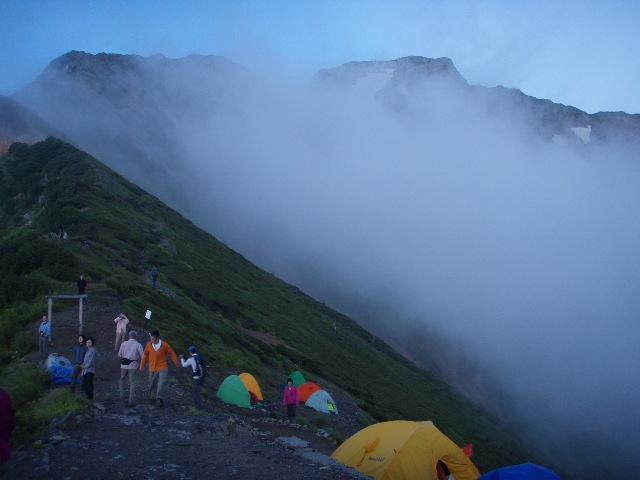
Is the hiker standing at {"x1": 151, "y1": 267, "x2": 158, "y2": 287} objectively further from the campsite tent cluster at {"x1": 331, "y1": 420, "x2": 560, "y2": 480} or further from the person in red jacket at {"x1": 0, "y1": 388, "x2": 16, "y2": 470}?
the person in red jacket at {"x1": 0, "y1": 388, "x2": 16, "y2": 470}

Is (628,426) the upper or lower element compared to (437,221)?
lower

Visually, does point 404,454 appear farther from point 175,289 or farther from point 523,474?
point 175,289

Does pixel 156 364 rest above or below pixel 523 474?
below

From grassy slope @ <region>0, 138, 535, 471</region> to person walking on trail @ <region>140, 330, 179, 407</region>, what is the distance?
421 centimetres

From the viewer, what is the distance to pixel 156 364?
1448 centimetres

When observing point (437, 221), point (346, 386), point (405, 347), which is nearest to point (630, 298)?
point (437, 221)

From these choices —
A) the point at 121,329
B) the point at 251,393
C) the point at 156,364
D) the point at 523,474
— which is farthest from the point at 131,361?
the point at 523,474

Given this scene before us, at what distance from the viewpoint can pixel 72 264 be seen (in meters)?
29.1

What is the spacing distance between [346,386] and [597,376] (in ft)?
279

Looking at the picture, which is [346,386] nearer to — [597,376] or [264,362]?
[264,362]

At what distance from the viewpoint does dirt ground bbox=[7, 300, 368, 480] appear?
31.7 ft

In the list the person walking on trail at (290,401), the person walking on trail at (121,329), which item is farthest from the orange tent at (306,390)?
the person walking on trail at (121,329)

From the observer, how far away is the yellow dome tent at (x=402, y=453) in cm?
1550

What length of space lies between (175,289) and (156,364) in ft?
87.7
